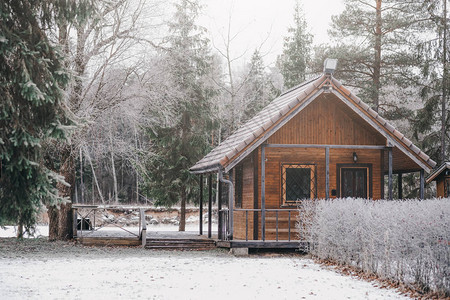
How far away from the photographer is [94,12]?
10414 millimetres

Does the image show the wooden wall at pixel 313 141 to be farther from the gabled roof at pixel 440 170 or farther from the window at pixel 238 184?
the gabled roof at pixel 440 170

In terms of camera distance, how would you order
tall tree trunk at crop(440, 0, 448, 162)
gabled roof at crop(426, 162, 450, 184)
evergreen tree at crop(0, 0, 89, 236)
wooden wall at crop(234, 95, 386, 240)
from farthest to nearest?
tall tree trunk at crop(440, 0, 448, 162) → gabled roof at crop(426, 162, 450, 184) → wooden wall at crop(234, 95, 386, 240) → evergreen tree at crop(0, 0, 89, 236)

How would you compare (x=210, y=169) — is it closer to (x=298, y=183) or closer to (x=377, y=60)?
(x=298, y=183)

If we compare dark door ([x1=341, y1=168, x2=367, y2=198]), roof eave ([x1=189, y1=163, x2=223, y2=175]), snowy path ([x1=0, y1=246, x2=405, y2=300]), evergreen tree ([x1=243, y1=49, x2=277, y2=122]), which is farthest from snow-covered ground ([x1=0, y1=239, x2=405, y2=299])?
evergreen tree ([x1=243, y1=49, x2=277, y2=122])

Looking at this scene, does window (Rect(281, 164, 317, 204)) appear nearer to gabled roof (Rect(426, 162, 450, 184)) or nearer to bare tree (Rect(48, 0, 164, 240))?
bare tree (Rect(48, 0, 164, 240))

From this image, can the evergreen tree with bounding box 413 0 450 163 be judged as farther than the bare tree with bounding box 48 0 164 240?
Yes

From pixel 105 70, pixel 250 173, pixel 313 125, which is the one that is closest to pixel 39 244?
pixel 105 70

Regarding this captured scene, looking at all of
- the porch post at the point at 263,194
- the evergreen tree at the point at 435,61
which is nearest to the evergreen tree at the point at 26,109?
the porch post at the point at 263,194

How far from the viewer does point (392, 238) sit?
1030cm

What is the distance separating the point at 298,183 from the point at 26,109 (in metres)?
10.1

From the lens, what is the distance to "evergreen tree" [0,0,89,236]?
30.4 feet

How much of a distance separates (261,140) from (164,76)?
19.9 ft

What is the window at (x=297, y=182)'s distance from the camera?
17547 millimetres

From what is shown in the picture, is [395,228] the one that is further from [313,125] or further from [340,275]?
[313,125]
